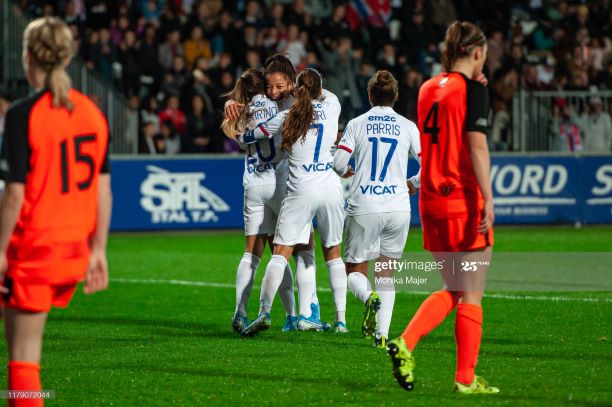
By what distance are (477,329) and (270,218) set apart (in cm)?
392

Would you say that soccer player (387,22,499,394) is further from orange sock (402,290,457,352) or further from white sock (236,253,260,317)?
white sock (236,253,260,317)

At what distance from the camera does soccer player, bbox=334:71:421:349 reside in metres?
9.43

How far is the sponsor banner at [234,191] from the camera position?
69.1ft

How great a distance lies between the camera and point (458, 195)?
676 centimetres

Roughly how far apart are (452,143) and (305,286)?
12.1 feet

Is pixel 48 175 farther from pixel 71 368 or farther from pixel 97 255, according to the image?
pixel 71 368

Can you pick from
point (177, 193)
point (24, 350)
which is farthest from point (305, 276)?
point (177, 193)

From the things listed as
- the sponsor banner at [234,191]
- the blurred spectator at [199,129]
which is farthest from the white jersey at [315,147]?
the blurred spectator at [199,129]

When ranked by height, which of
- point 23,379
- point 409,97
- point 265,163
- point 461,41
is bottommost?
point 23,379

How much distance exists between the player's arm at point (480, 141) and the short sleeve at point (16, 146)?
2559 millimetres

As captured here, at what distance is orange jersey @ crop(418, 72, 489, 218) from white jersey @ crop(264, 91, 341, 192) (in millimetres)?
2930

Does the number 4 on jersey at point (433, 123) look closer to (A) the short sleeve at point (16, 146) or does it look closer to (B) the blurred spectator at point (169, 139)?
(A) the short sleeve at point (16, 146)

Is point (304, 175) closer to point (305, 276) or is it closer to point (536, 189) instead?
point (305, 276)

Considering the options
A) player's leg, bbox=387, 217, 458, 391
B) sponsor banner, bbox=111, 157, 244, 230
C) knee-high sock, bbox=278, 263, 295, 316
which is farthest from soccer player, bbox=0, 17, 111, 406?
sponsor banner, bbox=111, 157, 244, 230
